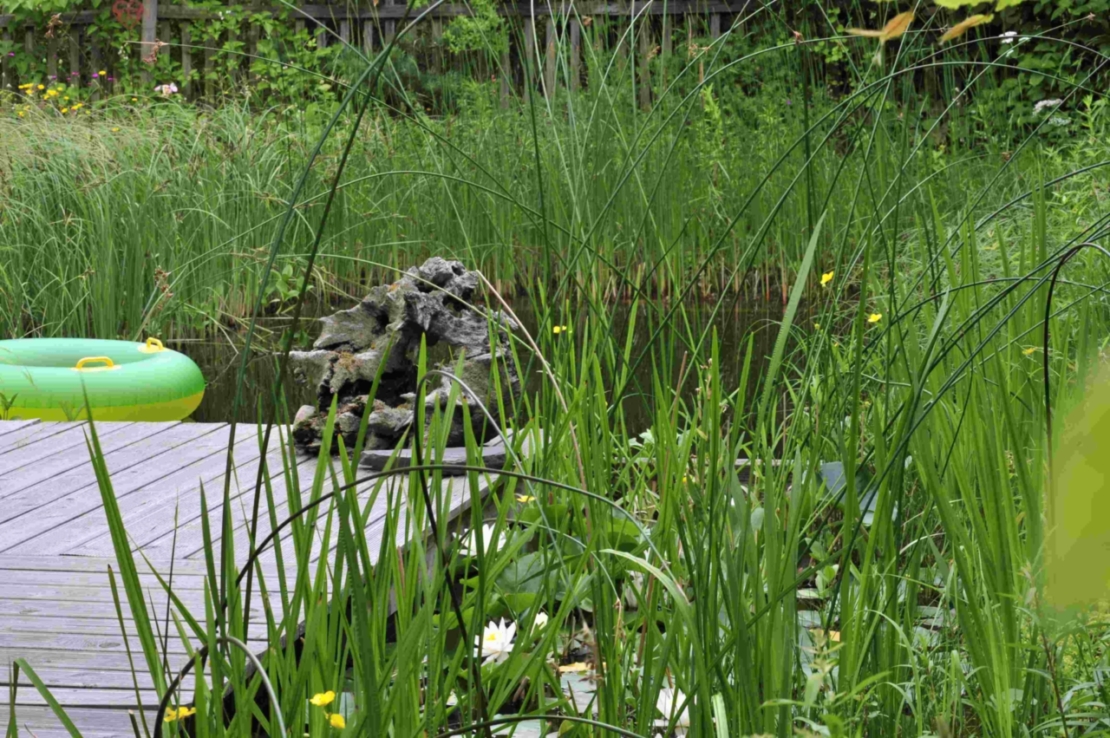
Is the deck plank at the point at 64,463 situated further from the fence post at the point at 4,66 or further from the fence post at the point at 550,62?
the fence post at the point at 4,66

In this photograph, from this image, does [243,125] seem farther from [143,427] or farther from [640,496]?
[640,496]

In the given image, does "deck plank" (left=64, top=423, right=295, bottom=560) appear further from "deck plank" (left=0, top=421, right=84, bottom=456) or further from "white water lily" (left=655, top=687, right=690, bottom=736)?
"white water lily" (left=655, top=687, right=690, bottom=736)

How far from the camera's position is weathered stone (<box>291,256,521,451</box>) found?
3.22m

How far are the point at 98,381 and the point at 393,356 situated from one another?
3.89 ft

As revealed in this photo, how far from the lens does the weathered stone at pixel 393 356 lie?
10.6 ft

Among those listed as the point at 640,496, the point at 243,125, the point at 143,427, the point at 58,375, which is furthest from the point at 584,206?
the point at 243,125

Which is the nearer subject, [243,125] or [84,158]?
[84,158]

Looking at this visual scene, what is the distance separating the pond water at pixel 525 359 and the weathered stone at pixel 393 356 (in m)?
0.31

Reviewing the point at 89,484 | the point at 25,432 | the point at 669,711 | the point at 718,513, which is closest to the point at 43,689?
the point at 718,513

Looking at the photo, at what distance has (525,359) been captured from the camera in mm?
3857

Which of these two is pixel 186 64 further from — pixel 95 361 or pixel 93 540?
pixel 93 540

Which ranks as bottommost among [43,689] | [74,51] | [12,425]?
[12,425]

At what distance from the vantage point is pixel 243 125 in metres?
6.72

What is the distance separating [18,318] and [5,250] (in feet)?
0.99
